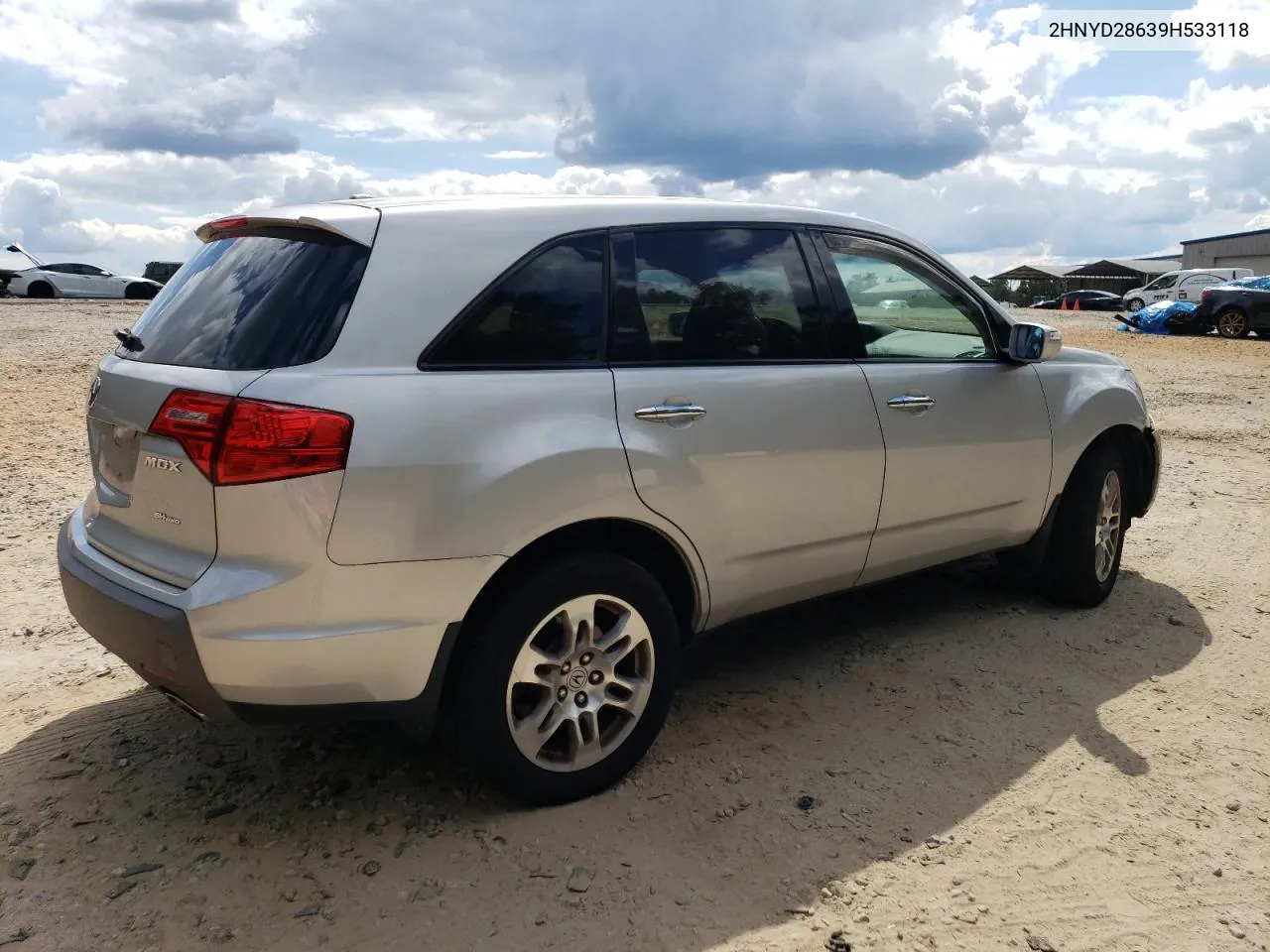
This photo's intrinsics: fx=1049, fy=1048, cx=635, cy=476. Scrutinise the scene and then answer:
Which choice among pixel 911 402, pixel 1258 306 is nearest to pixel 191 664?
pixel 911 402

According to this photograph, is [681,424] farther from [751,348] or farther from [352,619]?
[352,619]

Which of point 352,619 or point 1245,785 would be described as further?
point 1245,785

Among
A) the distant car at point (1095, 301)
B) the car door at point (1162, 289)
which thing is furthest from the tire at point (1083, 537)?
the distant car at point (1095, 301)

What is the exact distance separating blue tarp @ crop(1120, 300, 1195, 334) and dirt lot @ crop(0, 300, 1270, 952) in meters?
21.9

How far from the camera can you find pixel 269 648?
262 cm

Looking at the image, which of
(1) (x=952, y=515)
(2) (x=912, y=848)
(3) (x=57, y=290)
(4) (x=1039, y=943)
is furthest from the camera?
(3) (x=57, y=290)

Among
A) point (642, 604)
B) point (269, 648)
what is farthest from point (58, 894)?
point (642, 604)

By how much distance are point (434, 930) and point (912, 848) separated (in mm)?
1353

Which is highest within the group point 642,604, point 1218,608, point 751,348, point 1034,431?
point 751,348

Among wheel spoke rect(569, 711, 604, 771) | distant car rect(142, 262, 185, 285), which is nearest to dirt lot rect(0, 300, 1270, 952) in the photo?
wheel spoke rect(569, 711, 604, 771)

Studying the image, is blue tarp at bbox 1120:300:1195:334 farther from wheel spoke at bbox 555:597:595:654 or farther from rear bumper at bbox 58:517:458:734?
rear bumper at bbox 58:517:458:734

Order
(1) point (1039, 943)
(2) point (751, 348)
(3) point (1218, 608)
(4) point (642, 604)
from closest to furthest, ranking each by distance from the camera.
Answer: (1) point (1039, 943) < (4) point (642, 604) < (2) point (751, 348) < (3) point (1218, 608)

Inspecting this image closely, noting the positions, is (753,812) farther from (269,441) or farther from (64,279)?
(64,279)

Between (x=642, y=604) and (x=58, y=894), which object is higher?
(x=642, y=604)
